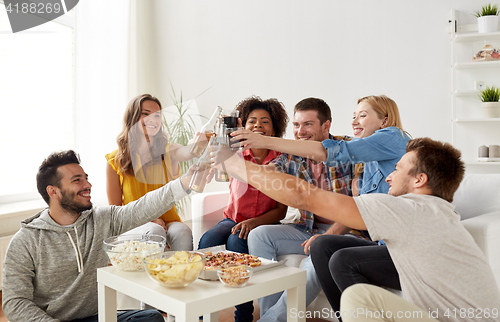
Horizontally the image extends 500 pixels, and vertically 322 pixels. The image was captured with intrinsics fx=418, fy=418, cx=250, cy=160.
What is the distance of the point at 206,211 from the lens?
249 centimetres

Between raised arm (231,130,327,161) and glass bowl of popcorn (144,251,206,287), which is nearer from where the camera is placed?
glass bowl of popcorn (144,251,206,287)

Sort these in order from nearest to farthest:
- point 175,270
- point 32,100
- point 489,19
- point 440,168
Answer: point 175,270 → point 440,168 → point 489,19 → point 32,100

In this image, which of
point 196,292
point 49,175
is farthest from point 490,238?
point 49,175

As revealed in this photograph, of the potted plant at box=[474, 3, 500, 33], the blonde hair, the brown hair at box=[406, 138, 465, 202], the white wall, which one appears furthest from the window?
the potted plant at box=[474, 3, 500, 33]

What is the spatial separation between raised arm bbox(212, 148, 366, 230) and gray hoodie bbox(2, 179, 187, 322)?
0.31 metres

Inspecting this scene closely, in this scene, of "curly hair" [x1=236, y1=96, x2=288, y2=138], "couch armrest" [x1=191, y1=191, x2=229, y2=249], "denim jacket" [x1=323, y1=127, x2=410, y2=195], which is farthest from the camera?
"couch armrest" [x1=191, y1=191, x2=229, y2=249]

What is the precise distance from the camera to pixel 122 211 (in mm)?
1583

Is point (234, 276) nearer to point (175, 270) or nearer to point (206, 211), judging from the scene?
point (175, 270)

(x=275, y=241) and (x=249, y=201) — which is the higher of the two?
(x=249, y=201)

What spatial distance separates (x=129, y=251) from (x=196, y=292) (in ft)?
0.94

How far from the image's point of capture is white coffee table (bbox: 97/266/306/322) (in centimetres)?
106

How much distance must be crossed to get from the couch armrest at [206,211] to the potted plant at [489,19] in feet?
6.62

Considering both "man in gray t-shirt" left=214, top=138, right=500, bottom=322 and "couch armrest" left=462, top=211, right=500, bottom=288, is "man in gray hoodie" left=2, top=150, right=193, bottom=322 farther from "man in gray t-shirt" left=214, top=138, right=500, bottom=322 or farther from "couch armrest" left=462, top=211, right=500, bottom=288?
"couch armrest" left=462, top=211, right=500, bottom=288

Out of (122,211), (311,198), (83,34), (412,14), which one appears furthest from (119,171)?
(412,14)
